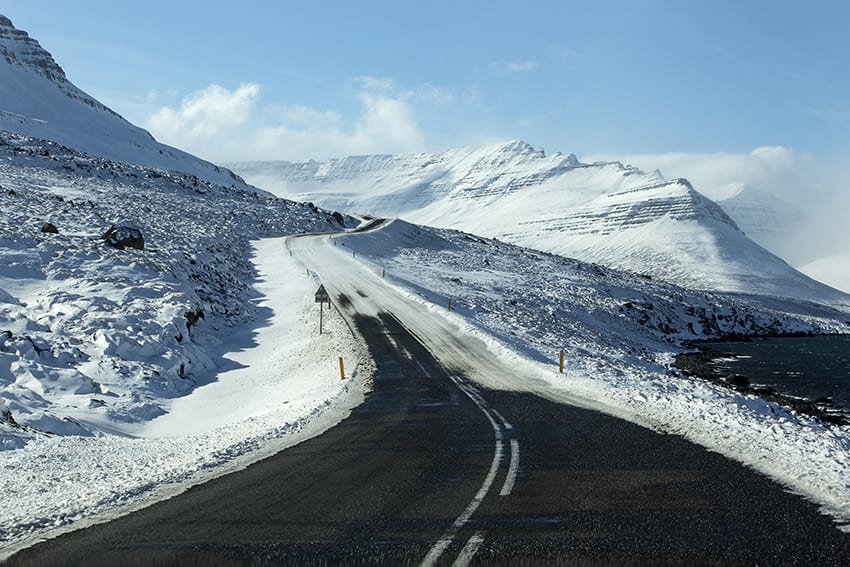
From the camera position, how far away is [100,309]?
24484 mm

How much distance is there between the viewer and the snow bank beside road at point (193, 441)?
8219mm

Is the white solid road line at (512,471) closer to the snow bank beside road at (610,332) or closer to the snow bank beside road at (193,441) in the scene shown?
the snow bank beside road at (610,332)

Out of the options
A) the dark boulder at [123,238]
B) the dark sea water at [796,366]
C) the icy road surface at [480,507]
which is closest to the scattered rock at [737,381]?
the dark sea water at [796,366]

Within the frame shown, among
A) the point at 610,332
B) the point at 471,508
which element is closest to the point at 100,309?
the point at 471,508

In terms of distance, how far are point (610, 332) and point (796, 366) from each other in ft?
44.7

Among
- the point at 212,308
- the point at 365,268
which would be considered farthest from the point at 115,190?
the point at 212,308

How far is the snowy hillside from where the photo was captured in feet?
55.9

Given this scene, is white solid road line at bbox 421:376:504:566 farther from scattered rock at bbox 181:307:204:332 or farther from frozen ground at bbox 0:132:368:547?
scattered rock at bbox 181:307:204:332

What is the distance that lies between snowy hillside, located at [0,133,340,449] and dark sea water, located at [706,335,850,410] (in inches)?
1220

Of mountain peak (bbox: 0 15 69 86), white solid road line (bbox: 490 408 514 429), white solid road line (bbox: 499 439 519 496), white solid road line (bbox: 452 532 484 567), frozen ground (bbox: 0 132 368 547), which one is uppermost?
mountain peak (bbox: 0 15 69 86)

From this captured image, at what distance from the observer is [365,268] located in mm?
55656

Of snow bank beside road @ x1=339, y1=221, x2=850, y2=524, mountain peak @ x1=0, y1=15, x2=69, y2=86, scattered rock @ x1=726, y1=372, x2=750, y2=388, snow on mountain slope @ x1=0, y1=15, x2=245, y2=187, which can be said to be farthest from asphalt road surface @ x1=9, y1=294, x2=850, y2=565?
mountain peak @ x1=0, y1=15, x2=69, y2=86

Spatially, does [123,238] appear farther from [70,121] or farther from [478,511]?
[70,121]

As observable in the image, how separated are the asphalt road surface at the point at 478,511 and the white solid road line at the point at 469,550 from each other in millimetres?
21
